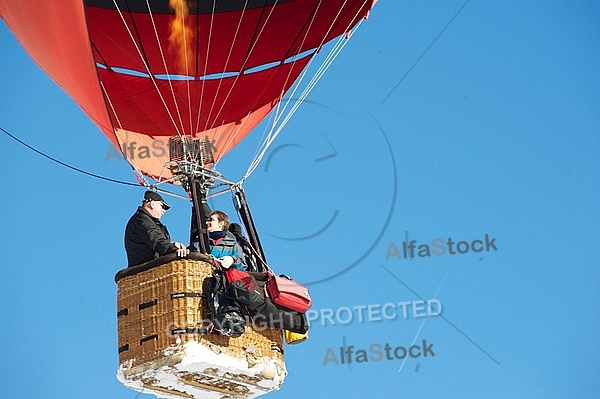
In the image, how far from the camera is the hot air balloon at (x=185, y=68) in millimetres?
7398

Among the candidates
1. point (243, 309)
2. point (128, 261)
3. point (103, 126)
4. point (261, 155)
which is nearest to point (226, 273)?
point (243, 309)

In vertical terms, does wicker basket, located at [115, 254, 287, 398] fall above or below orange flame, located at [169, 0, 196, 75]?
below

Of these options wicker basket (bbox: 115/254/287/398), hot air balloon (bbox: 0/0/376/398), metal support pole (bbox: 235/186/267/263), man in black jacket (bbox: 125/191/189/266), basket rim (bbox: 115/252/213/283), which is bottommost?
wicker basket (bbox: 115/254/287/398)

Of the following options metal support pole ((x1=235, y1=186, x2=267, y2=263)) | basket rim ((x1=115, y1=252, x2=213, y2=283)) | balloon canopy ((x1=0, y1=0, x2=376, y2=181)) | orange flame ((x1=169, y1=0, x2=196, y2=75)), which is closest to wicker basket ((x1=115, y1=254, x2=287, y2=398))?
basket rim ((x1=115, y1=252, x2=213, y2=283))

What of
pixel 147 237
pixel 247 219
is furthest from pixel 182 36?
pixel 147 237

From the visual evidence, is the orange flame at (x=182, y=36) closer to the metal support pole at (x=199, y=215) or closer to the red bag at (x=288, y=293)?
the metal support pole at (x=199, y=215)

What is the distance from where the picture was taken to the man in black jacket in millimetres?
6422

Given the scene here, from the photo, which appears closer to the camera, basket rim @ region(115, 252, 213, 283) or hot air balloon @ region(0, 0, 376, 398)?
basket rim @ region(115, 252, 213, 283)

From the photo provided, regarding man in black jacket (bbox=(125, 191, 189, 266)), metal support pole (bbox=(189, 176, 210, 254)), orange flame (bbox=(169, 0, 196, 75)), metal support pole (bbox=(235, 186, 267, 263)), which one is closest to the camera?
man in black jacket (bbox=(125, 191, 189, 266))

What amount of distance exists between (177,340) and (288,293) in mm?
750

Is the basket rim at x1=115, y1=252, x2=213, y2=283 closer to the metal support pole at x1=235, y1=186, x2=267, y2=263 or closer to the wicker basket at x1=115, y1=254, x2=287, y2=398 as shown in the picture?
the wicker basket at x1=115, y1=254, x2=287, y2=398

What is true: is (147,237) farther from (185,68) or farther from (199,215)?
(185,68)

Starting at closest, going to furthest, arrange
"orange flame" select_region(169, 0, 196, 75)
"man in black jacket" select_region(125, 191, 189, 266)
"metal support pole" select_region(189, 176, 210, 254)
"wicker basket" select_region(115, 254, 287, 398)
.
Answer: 1. "wicker basket" select_region(115, 254, 287, 398)
2. "man in black jacket" select_region(125, 191, 189, 266)
3. "metal support pole" select_region(189, 176, 210, 254)
4. "orange flame" select_region(169, 0, 196, 75)

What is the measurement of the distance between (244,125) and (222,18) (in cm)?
98
